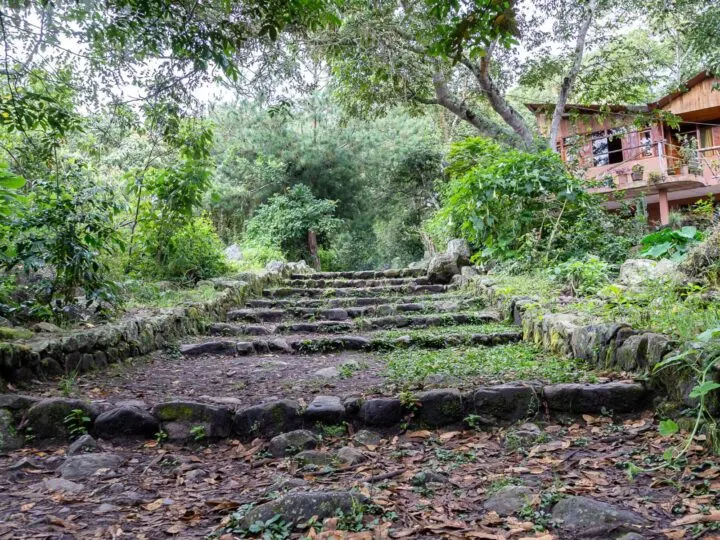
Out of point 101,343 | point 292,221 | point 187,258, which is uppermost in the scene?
point 292,221

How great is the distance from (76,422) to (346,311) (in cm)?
383

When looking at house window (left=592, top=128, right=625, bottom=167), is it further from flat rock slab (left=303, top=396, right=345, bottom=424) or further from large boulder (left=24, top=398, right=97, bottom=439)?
large boulder (left=24, top=398, right=97, bottom=439)

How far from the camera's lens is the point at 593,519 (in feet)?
5.80

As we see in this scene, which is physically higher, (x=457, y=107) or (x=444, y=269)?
(x=457, y=107)

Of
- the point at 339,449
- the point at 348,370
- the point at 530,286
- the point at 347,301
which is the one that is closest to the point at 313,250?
the point at 347,301

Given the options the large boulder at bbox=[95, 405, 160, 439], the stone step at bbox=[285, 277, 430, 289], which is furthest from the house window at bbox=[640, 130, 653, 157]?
the large boulder at bbox=[95, 405, 160, 439]

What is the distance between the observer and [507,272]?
6719 mm

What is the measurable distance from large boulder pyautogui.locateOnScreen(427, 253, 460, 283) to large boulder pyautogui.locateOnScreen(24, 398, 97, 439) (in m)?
5.98

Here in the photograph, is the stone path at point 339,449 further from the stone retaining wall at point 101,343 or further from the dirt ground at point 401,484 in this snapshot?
the stone retaining wall at point 101,343

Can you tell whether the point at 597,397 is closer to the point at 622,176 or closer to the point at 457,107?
the point at 457,107

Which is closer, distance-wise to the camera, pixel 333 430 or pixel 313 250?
pixel 333 430

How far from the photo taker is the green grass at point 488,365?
11.0 feet

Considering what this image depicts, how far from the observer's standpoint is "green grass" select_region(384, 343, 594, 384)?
132 inches

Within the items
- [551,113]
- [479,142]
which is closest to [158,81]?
[479,142]
